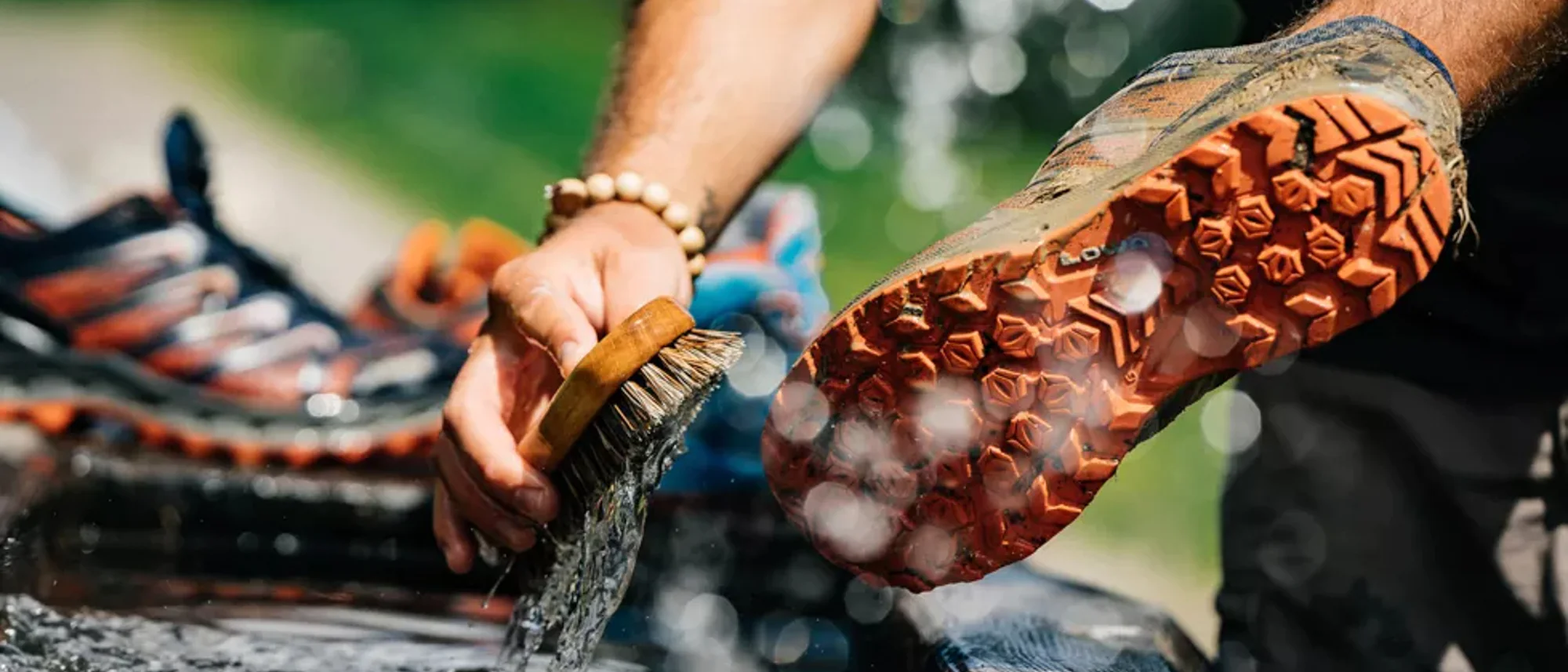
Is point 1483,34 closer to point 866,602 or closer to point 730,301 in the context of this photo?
point 866,602

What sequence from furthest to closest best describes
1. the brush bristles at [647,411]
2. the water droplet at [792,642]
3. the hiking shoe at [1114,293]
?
the water droplet at [792,642]
the brush bristles at [647,411]
the hiking shoe at [1114,293]

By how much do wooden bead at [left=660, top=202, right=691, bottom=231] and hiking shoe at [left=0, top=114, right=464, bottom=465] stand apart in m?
0.66

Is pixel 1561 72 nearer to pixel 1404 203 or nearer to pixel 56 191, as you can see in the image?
pixel 1404 203

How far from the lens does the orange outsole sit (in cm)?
174

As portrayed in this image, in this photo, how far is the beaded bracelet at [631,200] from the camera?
3.95 feet

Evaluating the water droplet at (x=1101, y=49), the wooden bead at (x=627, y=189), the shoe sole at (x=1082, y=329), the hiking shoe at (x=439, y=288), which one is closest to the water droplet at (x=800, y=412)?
the shoe sole at (x=1082, y=329)

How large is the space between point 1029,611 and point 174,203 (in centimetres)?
145

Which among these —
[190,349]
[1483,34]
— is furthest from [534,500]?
[190,349]

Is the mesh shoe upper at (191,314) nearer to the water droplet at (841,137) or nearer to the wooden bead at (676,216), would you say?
the wooden bead at (676,216)

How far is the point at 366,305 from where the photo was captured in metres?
2.17

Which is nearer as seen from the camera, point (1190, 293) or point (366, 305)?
point (1190, 293)

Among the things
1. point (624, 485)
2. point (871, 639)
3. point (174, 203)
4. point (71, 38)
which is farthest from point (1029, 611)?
point (71, 38)

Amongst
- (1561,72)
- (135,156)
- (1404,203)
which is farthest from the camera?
(135,156)

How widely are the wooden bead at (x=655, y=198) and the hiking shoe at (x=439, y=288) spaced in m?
0.84
